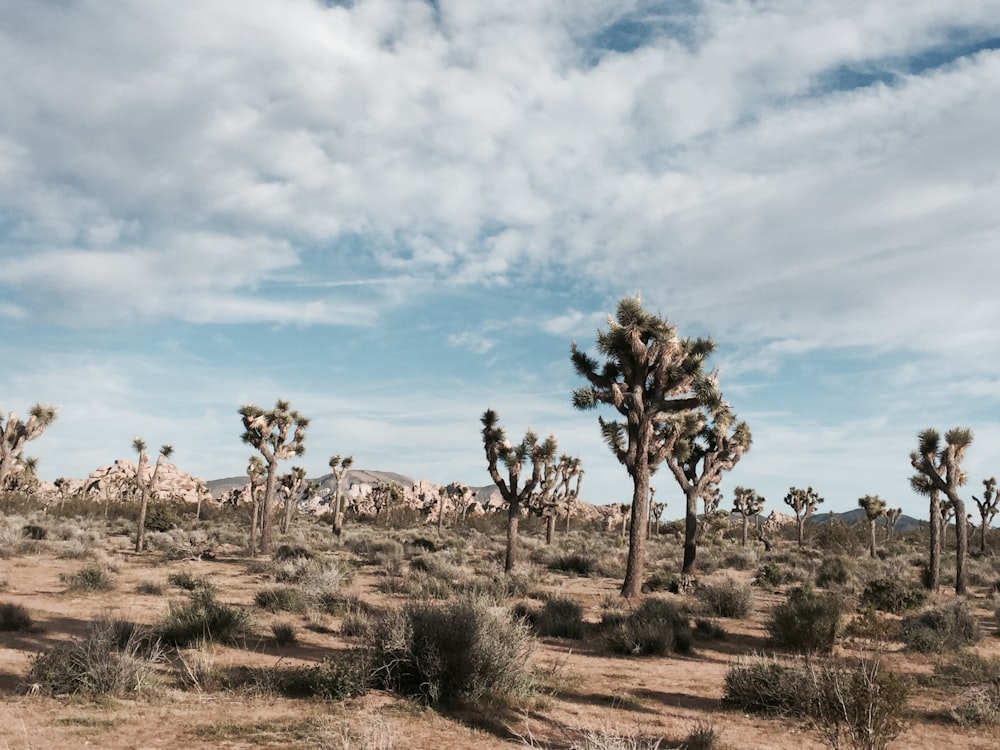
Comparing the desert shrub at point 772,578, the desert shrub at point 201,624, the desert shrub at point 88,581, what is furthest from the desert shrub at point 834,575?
the desert shrub at point 88,581

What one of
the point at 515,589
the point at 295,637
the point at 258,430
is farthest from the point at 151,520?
the point at 295,637

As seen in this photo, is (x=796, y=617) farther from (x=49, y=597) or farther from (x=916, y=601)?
(x=49, y=597)

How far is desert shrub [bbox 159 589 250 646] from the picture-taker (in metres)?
12.0

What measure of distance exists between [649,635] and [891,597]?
886cm

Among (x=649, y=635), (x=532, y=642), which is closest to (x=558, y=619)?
Answer: (x=649, y=635)

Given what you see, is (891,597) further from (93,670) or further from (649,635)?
(93,670)

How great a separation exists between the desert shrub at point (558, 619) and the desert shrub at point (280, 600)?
5.31 metres

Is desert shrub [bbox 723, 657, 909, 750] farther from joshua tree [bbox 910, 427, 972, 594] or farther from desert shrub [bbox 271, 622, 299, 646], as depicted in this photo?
joshua tree [bbox 910, 427, 972, 594]

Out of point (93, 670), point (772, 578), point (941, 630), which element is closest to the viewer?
point (93, 670)

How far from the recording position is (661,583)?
76.0 feet

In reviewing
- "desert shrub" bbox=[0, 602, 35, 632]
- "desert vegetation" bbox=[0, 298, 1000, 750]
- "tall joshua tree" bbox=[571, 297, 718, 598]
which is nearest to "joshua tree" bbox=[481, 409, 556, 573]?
"desert vegetation" bbox=[0, 298, 1000, 750]

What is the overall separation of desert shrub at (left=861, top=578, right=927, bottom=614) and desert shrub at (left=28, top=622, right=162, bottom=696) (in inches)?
670

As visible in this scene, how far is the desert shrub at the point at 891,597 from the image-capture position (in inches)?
730

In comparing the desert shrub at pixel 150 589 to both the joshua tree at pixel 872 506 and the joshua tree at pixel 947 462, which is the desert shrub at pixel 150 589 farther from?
the joshua tree at pixel 872 506
